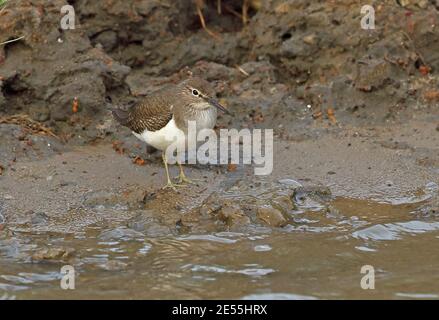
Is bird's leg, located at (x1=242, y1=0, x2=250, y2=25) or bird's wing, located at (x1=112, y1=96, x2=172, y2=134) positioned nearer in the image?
bird's wing, located at (x1=112, y1=96, x2=172, y2=134)

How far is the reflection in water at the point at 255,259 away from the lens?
6.69 meters

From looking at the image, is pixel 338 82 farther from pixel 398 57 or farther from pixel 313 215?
pixel 313 215

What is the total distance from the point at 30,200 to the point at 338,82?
368 cm

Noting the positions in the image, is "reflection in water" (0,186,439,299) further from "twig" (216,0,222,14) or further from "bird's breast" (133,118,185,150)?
"twig" (216,0,222,14)

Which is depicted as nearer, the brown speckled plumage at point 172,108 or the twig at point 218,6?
the brown speckled plumage at point 172,108

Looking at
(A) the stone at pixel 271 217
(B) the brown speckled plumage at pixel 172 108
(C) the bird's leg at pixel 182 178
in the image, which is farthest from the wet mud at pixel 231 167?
(B) the brown speckled plumage at pixel 172 108

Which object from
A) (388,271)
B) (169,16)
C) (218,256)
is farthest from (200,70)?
(388,271)

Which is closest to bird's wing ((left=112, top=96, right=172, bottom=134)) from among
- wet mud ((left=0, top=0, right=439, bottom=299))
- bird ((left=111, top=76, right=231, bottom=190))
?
bird ((left=111, top=76, right=231, bottom=190))

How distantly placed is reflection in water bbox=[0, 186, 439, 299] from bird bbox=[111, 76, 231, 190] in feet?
3.64

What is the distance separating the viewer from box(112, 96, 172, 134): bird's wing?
858cm

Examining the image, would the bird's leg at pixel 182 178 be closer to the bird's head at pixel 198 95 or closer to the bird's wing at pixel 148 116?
the bird's wing at pixel 148 116

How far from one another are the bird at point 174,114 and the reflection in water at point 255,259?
1109 mm

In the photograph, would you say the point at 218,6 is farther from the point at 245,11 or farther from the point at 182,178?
the point at 182,178
